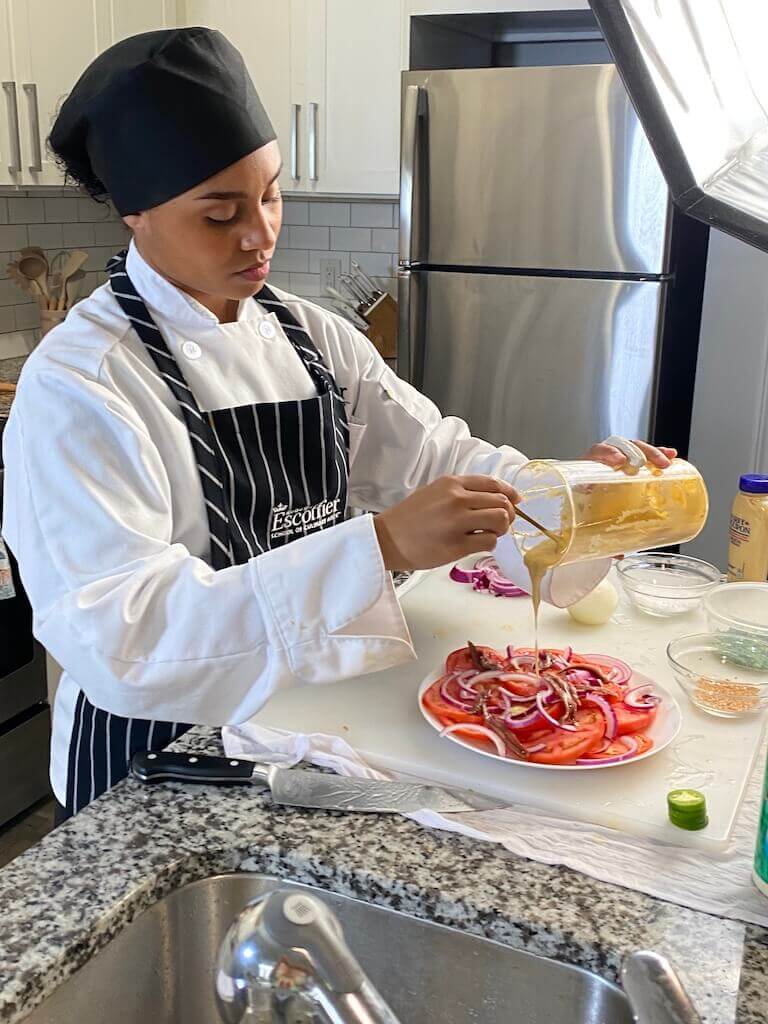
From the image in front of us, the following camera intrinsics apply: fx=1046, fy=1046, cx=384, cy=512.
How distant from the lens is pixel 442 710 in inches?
41.2

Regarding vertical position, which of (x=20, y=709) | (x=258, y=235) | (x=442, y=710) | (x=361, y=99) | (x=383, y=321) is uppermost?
(x=361, y=99)

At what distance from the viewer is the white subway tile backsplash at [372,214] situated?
10.7 feet

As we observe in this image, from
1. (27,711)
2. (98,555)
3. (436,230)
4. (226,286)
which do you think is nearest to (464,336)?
(436,230)

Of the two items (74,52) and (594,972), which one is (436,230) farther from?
(594,972)

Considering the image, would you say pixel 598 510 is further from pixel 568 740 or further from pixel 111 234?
pixel 111 234

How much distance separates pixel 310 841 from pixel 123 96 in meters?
0.77

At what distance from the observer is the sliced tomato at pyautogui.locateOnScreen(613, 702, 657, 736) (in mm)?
1017

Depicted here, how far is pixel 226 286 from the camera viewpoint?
1151mm

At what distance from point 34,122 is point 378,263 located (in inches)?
44.9

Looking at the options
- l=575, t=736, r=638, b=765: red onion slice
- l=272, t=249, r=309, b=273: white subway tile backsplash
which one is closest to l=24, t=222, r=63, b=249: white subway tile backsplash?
l=272, t=249, r=309, b=273: white subway tile backsplash

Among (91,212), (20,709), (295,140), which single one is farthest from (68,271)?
(20,709)

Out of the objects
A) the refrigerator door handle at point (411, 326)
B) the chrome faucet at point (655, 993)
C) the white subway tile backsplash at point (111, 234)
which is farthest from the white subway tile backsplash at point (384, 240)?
the chrome faucet at point (655, 993)

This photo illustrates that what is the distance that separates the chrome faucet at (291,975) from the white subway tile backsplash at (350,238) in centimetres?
300

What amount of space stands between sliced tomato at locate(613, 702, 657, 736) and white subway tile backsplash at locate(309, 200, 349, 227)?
2563mm
